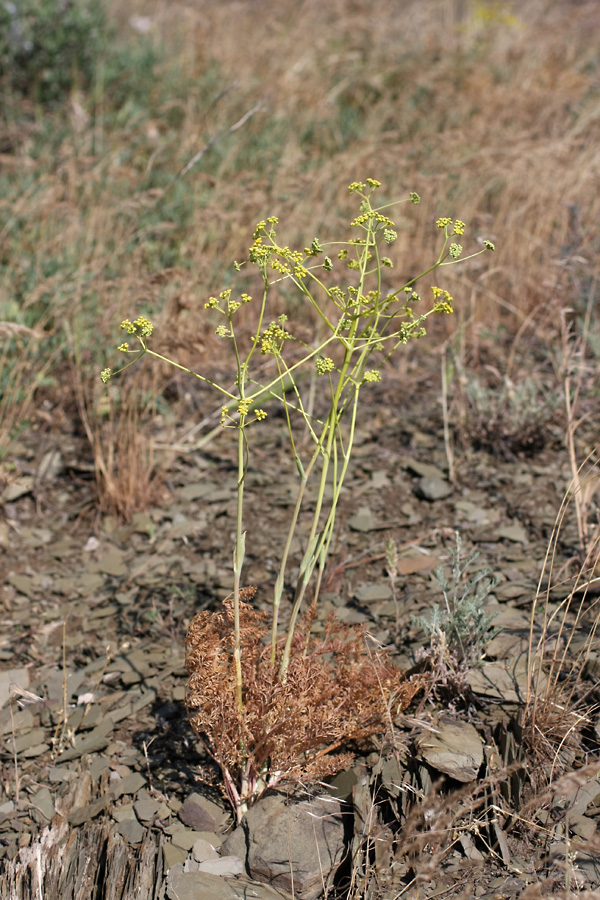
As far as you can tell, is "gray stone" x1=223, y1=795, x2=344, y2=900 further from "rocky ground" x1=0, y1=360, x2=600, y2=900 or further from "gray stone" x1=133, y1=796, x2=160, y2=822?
"gray stone" x1=133, y1=796, x2=160, y2=822

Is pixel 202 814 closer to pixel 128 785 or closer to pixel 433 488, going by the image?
pixel 128 785

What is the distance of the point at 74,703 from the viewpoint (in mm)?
2473

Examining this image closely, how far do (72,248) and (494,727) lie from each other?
128 inches

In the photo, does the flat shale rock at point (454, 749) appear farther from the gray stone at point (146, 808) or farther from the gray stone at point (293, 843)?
the gray stone at point (146, 808)

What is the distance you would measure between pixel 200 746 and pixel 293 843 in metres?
0.46

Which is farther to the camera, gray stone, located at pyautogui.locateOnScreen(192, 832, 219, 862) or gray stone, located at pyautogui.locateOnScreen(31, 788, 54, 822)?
gray stone, located at pyautogui.locateOnScreen(31, 788, 54, 822)

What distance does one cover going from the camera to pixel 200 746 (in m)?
2.25

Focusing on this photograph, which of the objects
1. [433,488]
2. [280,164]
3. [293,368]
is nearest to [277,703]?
[293,368]

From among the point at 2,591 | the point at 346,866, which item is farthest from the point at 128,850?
the point at 2,591

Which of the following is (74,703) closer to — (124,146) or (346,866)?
(346,866)

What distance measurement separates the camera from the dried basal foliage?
1881mm

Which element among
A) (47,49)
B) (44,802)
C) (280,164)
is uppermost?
(47,49)

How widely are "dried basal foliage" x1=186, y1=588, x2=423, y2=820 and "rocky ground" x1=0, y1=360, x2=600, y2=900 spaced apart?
9cm

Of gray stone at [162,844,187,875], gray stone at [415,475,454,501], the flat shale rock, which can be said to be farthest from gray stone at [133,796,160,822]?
gray stone at [415,475,454,501]
